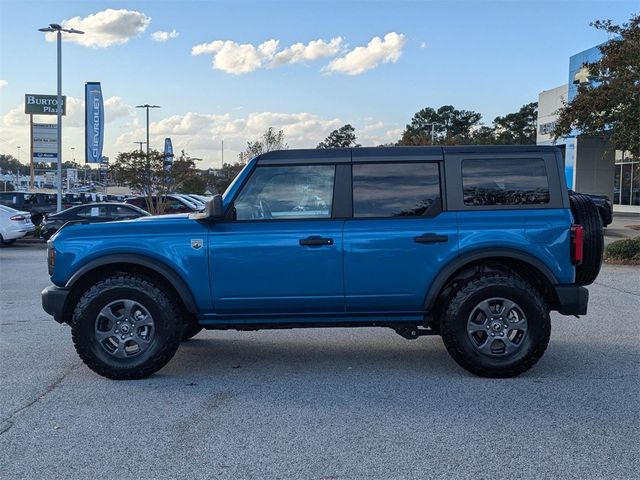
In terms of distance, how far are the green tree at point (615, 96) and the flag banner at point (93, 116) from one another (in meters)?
22.0

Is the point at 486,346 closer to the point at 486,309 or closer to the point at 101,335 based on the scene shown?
the point at 486,309

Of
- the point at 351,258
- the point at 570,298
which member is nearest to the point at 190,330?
the point at 351,258

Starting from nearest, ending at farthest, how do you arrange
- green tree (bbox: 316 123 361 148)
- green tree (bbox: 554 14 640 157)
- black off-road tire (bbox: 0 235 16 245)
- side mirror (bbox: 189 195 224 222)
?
1. side mirror (bbox: 189 195 224 222)
2. green tree (bbox: 554 14 640 157)
3. black off-road tire (bbox: 0 235 16 245)
4. green tree (bbox: 316 123 361 148)

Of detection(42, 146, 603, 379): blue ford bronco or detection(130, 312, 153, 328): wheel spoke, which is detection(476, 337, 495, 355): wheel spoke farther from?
detection(130, 312, 153, 328): wheel spoke

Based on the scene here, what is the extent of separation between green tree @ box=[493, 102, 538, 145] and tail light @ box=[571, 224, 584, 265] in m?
66.6

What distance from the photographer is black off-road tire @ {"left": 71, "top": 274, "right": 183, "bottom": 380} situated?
5.46 meters

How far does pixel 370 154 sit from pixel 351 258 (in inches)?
38.9

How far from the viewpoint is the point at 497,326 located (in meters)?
5.48

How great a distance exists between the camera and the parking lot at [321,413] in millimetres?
3832

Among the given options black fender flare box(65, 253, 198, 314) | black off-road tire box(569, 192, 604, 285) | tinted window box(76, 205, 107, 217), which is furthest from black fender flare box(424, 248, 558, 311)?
tinted window box(76, 205, 107, 217)

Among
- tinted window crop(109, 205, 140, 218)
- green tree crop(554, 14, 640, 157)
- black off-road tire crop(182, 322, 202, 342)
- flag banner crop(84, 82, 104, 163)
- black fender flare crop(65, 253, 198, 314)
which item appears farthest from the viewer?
flag banner crop(84, 82, 104, 163)

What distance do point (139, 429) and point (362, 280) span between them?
2.17 m

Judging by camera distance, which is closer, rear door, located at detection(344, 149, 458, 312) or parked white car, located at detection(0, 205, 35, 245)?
rear door, located at detection(344, 149, 458, 312)

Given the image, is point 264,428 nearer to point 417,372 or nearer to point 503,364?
point 417,372
